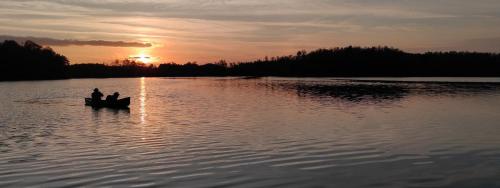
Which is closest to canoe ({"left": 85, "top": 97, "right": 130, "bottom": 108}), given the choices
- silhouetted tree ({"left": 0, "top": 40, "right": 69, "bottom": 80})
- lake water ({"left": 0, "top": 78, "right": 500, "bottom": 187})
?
lake water ({"left": 0, "top": 78, "right": 500, "bottom": 187})

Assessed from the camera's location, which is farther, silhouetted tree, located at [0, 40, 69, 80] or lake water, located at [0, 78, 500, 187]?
silhouetted tree, located at [0, 40, 69, 80]

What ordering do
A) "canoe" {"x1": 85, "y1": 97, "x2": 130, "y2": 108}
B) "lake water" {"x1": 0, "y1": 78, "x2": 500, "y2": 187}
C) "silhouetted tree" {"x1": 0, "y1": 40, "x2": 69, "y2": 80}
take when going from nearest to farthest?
"lake water" {"x1": 0, "y1": 78, "x2": 500, "y2": 187} < "canoe" {"x1": 85, "y1": 97, "x2": 130, "y2": 108} < "silhouetted tree" {"x1": 0, "y1": 40, "x2": 69, "y2": 80}

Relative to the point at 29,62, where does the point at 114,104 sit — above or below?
below

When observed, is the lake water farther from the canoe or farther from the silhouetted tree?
the silhouetted tree

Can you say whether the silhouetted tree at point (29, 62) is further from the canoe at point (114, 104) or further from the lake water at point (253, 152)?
the lake water at point (253, 152)

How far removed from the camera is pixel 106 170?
53.2 ft

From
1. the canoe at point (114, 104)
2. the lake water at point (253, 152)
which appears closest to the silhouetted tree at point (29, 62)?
the canoe at point (114, 104)

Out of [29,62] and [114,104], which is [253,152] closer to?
[114,104]

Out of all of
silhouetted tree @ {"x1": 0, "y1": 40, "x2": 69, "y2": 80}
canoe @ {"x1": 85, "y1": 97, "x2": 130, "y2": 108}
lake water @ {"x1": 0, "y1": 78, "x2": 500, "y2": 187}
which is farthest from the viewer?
silhouetted tree @ {"x1": 0, "y1": 40, "x2": 69, "y2": 80}

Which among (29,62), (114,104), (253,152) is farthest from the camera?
(29,62)

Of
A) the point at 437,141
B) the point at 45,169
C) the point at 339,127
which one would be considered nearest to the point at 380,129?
the point at 339,127

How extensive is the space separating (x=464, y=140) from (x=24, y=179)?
18.0 metres

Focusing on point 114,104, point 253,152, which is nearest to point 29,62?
point 114,104

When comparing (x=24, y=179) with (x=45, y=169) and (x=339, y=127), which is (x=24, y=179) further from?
(x=339, y=127)
